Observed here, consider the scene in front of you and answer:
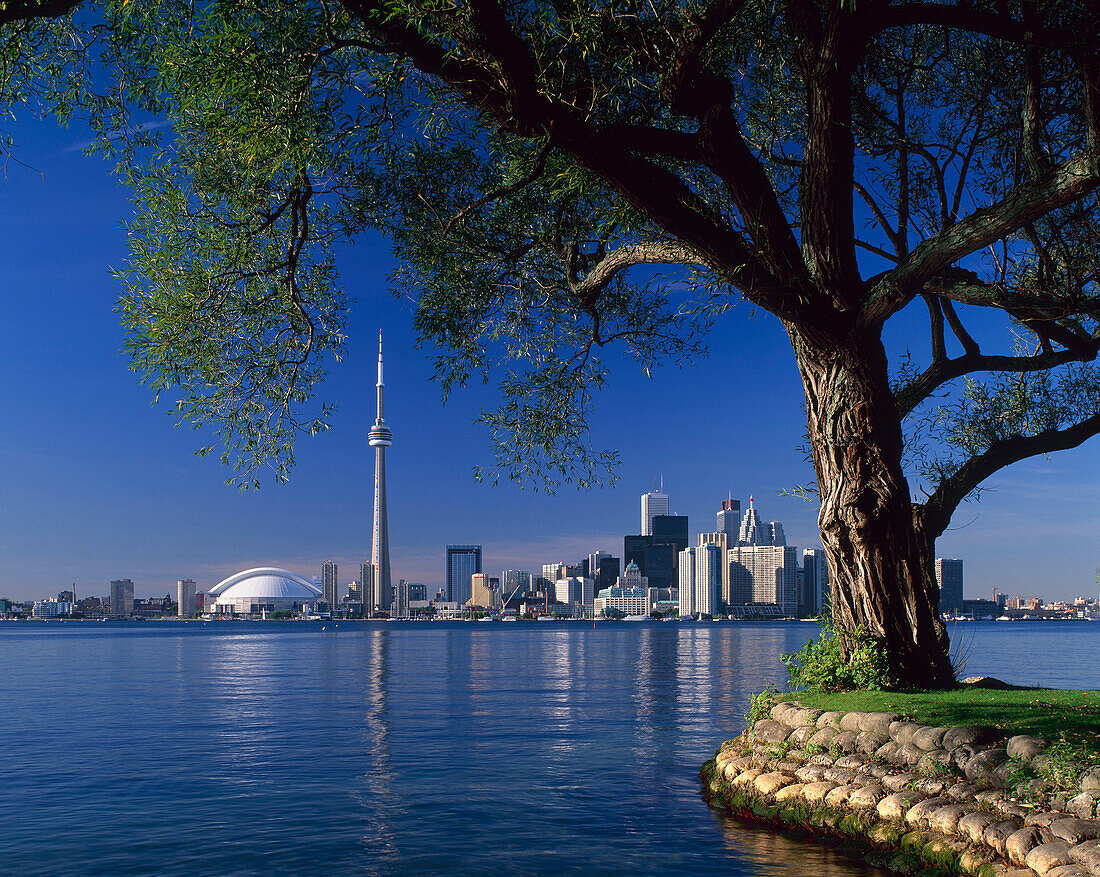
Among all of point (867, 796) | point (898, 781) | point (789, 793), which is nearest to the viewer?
point (898, 781)

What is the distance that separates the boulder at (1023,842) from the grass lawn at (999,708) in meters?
1.01

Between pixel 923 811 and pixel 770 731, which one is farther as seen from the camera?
pixel 770 731

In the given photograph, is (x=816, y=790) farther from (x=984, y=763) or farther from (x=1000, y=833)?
(x=1000, y=833)

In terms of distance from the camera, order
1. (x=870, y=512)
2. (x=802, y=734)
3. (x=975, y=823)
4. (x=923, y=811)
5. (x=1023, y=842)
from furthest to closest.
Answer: (x=802, y=734) → (x=870, y=512) → (x=923, y=811) → (x=975, y=823) → (x=1023, y=842)

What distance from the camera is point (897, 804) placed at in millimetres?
10852

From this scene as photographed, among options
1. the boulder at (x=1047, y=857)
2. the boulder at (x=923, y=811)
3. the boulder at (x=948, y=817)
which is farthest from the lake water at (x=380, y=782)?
the boulder at (x=1047, y=857)

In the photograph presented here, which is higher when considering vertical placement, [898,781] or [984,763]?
[984,763]

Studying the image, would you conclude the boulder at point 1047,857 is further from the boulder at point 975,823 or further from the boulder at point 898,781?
the boulder at point 898,781

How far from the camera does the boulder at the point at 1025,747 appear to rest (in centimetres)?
977

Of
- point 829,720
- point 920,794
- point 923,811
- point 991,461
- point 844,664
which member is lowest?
point 923,811

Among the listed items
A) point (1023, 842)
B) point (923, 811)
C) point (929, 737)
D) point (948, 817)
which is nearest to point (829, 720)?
point (929, 737)

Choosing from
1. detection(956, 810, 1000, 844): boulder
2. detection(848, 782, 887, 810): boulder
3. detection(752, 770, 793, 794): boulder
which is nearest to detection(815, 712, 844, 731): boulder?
detection(752, 770, 793, 794): boulder

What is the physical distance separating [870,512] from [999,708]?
295cm

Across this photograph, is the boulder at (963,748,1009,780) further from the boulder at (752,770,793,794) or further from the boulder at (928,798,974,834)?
the boulder at (752,770,793,794)
